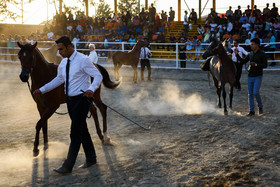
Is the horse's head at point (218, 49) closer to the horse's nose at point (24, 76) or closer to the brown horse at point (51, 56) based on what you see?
the horse's nose at point (24, 76)

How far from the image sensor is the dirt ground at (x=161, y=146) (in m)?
4.73

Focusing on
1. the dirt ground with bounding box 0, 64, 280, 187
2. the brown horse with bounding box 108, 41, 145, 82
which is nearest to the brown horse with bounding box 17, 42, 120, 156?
the dirt ground with bounding box 0, 64, 280, 187

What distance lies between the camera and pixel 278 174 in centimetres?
475

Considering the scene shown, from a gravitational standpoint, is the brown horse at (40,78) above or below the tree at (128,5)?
below

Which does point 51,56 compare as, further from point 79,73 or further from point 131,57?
point 79,73

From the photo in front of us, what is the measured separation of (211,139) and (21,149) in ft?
10.7

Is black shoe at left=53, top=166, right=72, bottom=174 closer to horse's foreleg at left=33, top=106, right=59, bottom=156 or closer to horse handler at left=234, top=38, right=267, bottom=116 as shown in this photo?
horse's foreleg at left=33, top=106, right=59, bottom=156

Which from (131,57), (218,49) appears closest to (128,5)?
(131,57)

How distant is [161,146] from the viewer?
20.4 feet

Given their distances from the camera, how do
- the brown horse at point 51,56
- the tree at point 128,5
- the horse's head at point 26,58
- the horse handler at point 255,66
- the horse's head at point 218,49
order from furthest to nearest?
1. the tree at point 128,5
2. the brown horse at point 51,56
3. the horse's head at point 218,49
4. the horse handler at point 255,66
5. the horse's head at point 26,58

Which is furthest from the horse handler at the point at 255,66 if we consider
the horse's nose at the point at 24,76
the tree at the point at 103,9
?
the tree at the point at 103,9

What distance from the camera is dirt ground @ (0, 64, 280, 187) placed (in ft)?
15.5

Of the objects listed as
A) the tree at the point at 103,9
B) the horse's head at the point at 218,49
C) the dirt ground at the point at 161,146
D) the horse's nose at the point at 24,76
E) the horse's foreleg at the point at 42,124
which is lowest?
the dirt ground at the point at 161,146

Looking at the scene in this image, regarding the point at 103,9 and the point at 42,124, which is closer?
→ the point at 42,124
